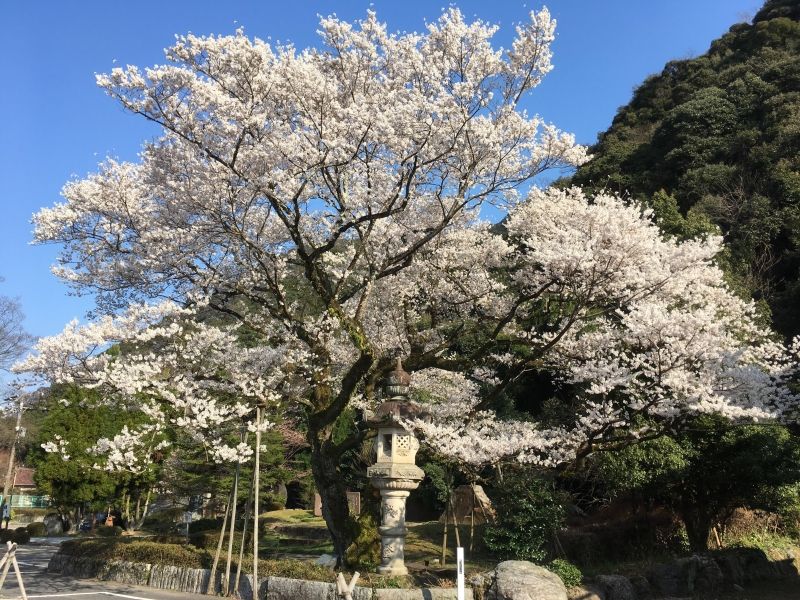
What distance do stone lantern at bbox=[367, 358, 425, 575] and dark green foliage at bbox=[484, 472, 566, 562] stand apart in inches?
59.6

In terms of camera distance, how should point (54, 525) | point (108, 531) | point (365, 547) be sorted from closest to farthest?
point (365, 547) → point (108, 531) → point (54, 525)

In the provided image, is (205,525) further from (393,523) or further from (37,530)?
(393,523)

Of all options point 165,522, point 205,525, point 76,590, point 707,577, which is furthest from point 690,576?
point 165,522

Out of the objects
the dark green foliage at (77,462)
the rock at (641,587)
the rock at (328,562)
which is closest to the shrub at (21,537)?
the dark green foliage at (77,462)

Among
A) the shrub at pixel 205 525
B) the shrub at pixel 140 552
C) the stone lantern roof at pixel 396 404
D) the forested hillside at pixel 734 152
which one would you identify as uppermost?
the forested hillside at pixel 734 152

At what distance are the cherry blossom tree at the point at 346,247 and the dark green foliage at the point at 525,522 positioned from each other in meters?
0.71

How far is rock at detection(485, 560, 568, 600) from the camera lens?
7.99 meters

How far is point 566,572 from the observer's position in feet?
30.2

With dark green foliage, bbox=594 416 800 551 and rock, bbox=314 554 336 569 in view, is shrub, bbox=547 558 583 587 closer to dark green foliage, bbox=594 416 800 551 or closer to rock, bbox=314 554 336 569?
dark green foliage, bbox=594 416 800 551

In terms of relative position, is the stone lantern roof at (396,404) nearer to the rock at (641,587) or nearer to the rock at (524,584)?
the rock at (524,584)

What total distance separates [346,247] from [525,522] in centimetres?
609

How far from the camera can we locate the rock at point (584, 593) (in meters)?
8.98

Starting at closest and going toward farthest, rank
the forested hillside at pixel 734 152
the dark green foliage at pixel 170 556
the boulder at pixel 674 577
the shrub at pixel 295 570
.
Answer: the shrub at pixel 295 570 → the dark green foliage at pixel 170 556 → the boulder at pixel 674 577 → the forested hillside at pixel 734 152

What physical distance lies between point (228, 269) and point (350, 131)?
414 centimetres
